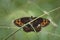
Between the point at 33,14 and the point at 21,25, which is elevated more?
the point at 33,14

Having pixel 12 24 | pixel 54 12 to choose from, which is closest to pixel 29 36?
pixel 12 24

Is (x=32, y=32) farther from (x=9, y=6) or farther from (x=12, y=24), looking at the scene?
(x=9, y=6)

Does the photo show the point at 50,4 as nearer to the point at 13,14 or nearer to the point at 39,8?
the point at 39,8

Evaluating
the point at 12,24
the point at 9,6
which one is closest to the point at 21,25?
the point at 12,24

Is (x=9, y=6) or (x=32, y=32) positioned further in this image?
(x=9, y=6)

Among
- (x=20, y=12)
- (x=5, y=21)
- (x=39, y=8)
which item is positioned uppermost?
(x=39, y=8)

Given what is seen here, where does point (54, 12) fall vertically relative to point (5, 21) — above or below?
above
